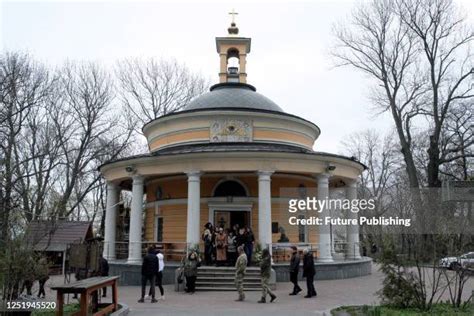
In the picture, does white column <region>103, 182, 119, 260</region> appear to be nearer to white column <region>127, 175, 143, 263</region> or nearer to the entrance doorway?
white column <region>127, 175, 143, 263</region>

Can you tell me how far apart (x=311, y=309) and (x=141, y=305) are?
15.1 feet

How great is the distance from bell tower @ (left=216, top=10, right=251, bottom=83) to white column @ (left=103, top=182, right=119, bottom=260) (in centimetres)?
921

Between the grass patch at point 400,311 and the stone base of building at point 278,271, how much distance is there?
6.27 meters

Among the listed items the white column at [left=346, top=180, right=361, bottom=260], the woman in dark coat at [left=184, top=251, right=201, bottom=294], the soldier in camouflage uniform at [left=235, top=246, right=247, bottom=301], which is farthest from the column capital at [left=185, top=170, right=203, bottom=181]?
the white column at [left=346, top=180, right=361, bottom=260]

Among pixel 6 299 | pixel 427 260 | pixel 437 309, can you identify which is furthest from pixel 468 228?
pixel 6 299

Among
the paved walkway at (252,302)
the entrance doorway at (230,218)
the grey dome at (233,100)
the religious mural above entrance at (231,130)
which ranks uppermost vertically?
the grey dome at (233,100)

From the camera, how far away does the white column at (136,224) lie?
63.0ft

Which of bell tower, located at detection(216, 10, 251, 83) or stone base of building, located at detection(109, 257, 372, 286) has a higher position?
bell tower, located at detection(216, 10, 251, 83)

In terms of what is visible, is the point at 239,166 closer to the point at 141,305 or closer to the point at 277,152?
the point at 277,152

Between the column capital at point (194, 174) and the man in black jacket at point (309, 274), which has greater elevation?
the column capital at point (194, 174)

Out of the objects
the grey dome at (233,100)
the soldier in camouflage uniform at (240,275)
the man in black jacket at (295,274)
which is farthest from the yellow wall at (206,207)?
the soldier in camouflage uniform at (240,275)

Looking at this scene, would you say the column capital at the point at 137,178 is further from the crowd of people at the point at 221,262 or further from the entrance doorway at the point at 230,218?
the crowd of people at the point at 221,262

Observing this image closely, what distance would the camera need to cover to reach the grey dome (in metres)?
23.9

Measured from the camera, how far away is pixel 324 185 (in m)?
20.0
